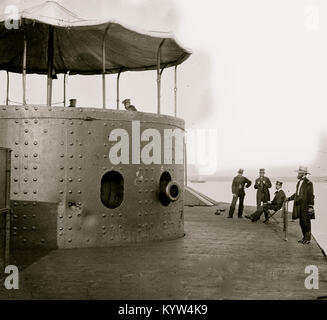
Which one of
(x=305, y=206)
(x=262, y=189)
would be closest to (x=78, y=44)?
(x=305, y=206)

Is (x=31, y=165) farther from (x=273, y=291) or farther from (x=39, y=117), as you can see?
(x=273, y=291)

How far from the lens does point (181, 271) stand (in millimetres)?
6934

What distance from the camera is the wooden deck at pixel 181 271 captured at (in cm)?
573

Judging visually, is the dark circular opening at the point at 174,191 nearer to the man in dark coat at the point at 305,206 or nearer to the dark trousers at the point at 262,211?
the man in dark coat at the point at 305,206

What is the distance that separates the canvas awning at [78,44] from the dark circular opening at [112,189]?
103 inches

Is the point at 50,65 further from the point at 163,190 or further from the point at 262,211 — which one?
the point at 262,211

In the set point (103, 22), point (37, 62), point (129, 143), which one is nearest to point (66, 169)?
point (129, 143)

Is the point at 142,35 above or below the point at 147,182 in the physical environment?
above

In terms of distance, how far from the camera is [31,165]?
8875 mm

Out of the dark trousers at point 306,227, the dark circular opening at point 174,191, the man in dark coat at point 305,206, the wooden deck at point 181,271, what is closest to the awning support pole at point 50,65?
the dark circular opening at point 174,191

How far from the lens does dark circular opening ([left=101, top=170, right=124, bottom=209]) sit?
31.2ft
